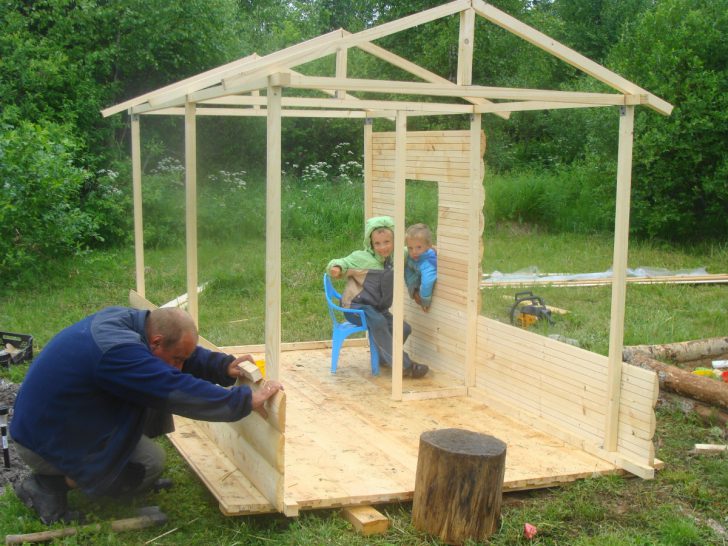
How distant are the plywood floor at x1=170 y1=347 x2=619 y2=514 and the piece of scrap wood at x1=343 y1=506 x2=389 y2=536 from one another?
0.07 meters

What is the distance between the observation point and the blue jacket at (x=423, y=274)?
22.6ft

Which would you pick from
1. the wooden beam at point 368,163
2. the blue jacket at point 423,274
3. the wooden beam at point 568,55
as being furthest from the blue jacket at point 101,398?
the wooden beam at point 368,163

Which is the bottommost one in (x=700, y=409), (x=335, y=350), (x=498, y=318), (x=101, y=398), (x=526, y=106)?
(x=700, y=409)

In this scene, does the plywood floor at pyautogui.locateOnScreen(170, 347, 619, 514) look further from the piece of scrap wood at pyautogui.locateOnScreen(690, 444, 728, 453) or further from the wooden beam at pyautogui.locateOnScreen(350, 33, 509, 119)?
the wooden beam at pyautogui.locateOnScreen(350, 33, 509, 119)

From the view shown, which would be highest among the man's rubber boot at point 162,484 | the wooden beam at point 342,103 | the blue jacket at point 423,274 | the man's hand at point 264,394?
the wooden beam at point 342,103

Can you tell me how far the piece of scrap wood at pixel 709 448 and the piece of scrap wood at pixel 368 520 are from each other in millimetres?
2138

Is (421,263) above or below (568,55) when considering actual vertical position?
below

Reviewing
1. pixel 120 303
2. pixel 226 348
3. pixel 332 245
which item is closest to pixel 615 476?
pixel 226 348

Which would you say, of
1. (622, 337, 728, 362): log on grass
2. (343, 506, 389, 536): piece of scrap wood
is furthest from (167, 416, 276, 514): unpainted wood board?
(622, 337, 728, 362): log on grass

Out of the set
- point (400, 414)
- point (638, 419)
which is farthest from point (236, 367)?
point (638, 419)

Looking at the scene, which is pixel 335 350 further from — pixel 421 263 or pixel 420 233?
pixel 420 233

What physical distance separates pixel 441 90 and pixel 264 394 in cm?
194

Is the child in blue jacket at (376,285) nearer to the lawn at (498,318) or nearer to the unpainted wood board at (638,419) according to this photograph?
the lawn at (498,318)

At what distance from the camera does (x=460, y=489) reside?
4.19 m
